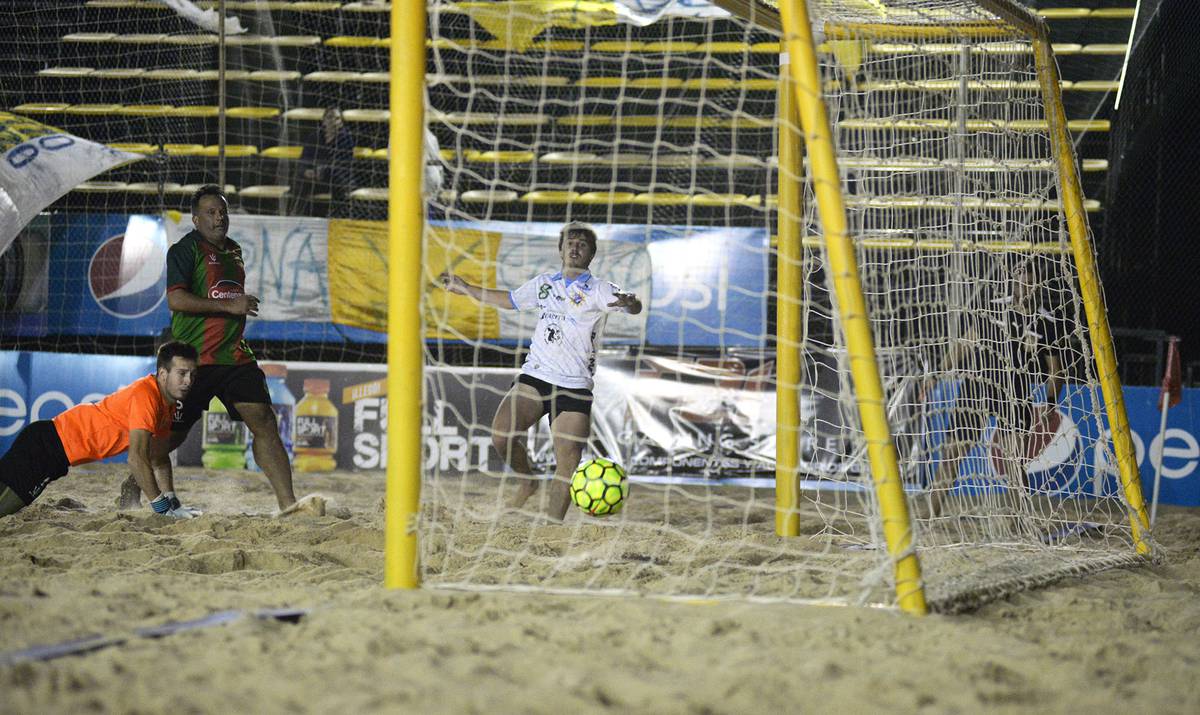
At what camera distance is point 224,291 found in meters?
5.65

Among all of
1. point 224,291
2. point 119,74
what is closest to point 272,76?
point 119,74

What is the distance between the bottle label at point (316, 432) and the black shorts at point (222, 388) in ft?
9.54

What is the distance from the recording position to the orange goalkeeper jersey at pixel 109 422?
532 centimetres

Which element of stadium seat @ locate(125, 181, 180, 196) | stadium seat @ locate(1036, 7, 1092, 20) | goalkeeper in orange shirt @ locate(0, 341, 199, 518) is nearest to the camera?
goalkeeper in orange shirt @ locate(0, 341, 199, 518)

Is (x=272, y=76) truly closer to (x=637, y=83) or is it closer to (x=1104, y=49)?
(x=637, y=83)

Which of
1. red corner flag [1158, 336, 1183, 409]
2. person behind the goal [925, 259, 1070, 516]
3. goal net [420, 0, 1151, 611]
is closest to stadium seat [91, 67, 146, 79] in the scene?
goal net [420, 0, 1151, 611]

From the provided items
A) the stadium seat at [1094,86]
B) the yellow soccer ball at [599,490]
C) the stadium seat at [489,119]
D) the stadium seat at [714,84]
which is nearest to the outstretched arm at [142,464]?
the yellow soccer ball at [599,490]

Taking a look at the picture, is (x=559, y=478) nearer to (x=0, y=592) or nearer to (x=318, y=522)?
(x=318, y=522)

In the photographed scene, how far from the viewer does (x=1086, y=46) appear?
10766mm

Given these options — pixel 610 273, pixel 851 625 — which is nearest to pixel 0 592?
pixel 851 625

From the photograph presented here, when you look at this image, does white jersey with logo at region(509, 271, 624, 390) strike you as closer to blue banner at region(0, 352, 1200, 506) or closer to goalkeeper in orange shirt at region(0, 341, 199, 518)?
goalkeeper in orange shirt at region(0, 341, 199, 518)

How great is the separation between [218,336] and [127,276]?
13.0 ft

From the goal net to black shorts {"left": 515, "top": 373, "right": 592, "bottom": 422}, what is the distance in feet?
1.39

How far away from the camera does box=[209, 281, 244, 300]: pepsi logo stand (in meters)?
5.61
